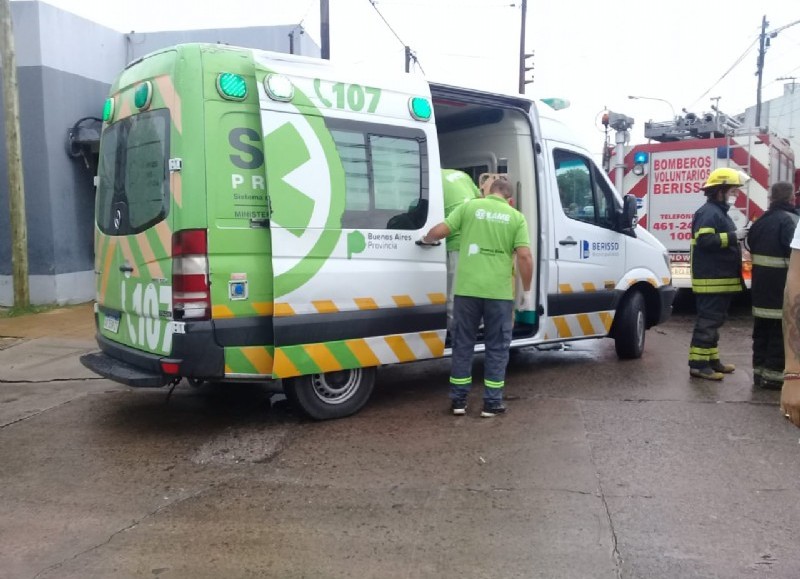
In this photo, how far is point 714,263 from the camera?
6434 millimetres

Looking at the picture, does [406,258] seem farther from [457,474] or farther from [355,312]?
[457,474]

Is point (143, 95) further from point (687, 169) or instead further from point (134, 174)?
point (687, 169)

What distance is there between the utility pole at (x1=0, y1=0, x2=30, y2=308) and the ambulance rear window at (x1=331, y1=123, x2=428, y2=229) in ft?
23.2

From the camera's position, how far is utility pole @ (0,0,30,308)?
32.4 feet

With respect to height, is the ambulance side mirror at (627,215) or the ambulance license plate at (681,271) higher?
the ambulance side mirror at (627,215)

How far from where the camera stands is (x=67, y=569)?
127 inches

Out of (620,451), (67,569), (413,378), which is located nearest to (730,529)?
(620,451)

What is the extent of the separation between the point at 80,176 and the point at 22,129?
3.50 ft

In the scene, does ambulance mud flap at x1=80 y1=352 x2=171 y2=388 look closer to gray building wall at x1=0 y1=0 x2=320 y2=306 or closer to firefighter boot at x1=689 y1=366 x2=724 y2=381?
firefighter boot at x1=689 y1=366 x2=724 y2=381

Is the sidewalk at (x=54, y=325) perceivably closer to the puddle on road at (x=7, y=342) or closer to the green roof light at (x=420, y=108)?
the puddle on road at (x=7, y=342)

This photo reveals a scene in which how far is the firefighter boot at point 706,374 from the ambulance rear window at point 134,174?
489 centimetres

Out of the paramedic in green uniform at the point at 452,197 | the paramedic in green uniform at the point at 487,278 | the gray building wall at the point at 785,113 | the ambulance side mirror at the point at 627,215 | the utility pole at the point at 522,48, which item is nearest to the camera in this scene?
the paramedic in green uniform at the point at 487,278

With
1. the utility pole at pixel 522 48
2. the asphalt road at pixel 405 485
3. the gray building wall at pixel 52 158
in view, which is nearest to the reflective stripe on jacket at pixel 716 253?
the asphalt road at pixel 405 485

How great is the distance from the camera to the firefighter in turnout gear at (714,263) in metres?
6.36
